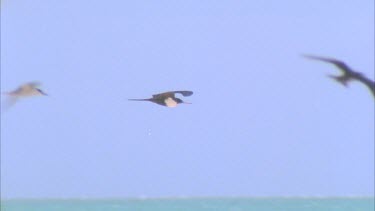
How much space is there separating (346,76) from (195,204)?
0.39 metres

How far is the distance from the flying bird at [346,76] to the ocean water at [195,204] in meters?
0.23

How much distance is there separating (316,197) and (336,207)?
0.04 meters

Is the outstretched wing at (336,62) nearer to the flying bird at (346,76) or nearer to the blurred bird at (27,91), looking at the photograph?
the flying bird at (346,76)

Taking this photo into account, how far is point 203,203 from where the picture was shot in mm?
1190

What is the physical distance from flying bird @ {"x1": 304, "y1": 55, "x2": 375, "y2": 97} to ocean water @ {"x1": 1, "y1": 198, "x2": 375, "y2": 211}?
231 millimetres

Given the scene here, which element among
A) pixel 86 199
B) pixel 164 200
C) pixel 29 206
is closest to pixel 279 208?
pixel 164 200

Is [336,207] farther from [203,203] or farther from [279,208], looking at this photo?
[203,203]

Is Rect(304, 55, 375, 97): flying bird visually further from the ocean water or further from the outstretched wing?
the ocean water

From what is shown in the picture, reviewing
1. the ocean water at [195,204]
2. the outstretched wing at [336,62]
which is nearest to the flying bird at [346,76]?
the outstretched wing at [336,62]

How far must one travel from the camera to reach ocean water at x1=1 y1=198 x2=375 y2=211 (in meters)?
1.19

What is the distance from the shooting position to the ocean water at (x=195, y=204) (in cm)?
119

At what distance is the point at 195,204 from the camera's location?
3.91 feet

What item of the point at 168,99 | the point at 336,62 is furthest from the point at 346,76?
the point at 168,99

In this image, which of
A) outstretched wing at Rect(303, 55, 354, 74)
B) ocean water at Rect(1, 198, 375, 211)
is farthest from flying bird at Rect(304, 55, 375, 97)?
ocean water at Rect(1, 198, 375, 211)
